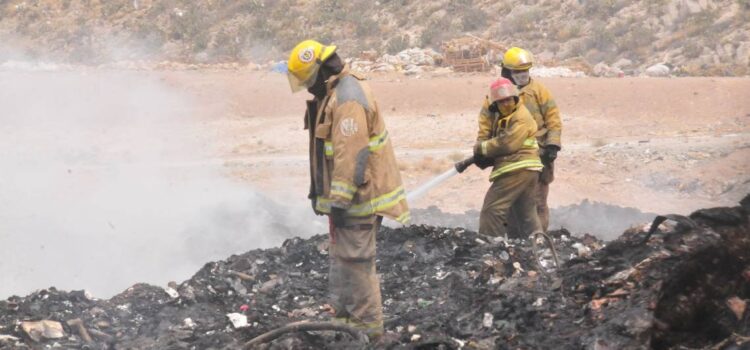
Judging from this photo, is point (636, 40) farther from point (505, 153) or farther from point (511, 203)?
point (505, 153)

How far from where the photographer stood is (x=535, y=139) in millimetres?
7551

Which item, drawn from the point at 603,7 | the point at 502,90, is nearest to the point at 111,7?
the point at 603,7

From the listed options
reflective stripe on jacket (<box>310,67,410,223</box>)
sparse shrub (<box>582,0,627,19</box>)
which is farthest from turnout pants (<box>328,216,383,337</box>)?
sparse shrub (<box>582,0,627,19</box>)

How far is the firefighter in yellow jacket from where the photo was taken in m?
5.25

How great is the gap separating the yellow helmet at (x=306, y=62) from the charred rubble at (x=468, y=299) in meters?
1.37

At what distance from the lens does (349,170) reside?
523 cm

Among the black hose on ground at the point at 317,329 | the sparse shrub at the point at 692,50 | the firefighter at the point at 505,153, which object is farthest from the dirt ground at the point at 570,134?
the black hose on ground at the point at 317,329

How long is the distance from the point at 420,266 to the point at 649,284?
8.26 ft

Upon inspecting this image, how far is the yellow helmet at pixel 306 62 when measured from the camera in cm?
534

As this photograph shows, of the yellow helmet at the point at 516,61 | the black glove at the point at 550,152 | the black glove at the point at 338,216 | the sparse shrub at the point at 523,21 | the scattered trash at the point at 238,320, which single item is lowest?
the scattered trash at the point at 238,320

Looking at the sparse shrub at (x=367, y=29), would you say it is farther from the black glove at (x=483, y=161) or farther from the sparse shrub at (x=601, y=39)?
the black glove at (x=483, y=161)

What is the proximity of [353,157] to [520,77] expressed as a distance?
307 centimetres

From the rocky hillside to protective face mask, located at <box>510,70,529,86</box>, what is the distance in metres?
14.8

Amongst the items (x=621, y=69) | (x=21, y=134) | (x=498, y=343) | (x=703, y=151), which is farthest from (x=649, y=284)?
(x=621, y=69)
